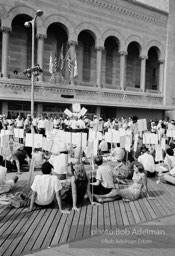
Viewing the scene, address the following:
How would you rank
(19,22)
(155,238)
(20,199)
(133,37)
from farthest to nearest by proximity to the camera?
1. (133,37)
2. (19,22)
3. (20,199)
4. (155,238)

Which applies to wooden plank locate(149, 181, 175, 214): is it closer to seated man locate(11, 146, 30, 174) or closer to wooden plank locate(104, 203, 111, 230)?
wooden plank locate(104, 203, 111, 230)

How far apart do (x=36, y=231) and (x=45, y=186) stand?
1.33m

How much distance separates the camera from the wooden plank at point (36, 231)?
216 inches

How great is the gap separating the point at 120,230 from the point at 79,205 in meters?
1.95

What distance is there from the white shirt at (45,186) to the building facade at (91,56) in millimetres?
21918

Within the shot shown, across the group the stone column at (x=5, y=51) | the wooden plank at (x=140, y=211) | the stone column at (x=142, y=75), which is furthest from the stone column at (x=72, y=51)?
A: the wooden plank at (x=140, y=211)

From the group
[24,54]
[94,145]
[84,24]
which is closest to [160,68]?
[84,24]

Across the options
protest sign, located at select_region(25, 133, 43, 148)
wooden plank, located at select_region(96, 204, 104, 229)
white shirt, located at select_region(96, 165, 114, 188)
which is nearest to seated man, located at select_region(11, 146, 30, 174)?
protest sign, located at select_region(25, 133, 43, 148)

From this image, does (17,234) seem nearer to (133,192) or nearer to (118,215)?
(118,215)

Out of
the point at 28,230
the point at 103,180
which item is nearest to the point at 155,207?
the point at 103,180

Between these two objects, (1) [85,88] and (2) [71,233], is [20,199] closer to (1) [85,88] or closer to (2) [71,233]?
(2) [71,233]

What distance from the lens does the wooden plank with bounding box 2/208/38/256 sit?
5363 millimetres

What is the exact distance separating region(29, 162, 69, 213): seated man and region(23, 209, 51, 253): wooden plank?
367 millimetres

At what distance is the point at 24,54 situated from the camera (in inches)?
1312
